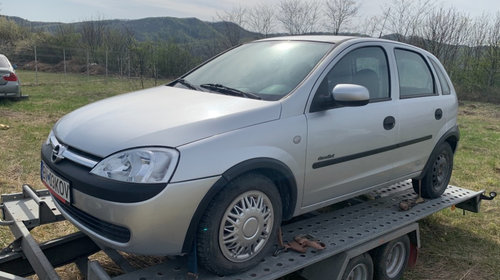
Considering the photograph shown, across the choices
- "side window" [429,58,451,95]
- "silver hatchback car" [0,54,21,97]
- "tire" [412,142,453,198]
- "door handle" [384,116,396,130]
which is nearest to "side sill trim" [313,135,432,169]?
"door handle" [384,116,396,130]

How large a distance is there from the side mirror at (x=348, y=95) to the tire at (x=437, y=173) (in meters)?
1.69

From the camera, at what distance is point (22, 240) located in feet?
9.02

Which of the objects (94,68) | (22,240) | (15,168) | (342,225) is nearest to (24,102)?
(15,168)

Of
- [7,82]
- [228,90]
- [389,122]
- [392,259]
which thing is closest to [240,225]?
[228,90]

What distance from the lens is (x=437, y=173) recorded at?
4.31 m

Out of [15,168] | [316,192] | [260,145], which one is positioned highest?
[260,145]

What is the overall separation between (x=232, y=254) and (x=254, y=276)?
0.19 m

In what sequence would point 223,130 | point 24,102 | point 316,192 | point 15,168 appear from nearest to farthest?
point 223,130
point 316,192
point 15,168
point 24,102

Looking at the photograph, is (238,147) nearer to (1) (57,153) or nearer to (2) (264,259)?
(2) (264,259)

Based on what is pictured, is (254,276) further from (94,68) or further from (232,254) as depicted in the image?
(94,68)

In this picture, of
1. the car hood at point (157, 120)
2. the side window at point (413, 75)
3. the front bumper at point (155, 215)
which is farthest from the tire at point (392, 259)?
the front bumper at point (155, 215)

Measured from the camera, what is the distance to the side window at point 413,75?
12.4ft

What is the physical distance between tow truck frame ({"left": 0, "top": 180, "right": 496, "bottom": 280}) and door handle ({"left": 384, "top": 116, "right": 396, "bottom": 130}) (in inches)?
32.1

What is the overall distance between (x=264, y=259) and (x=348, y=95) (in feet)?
4.11
